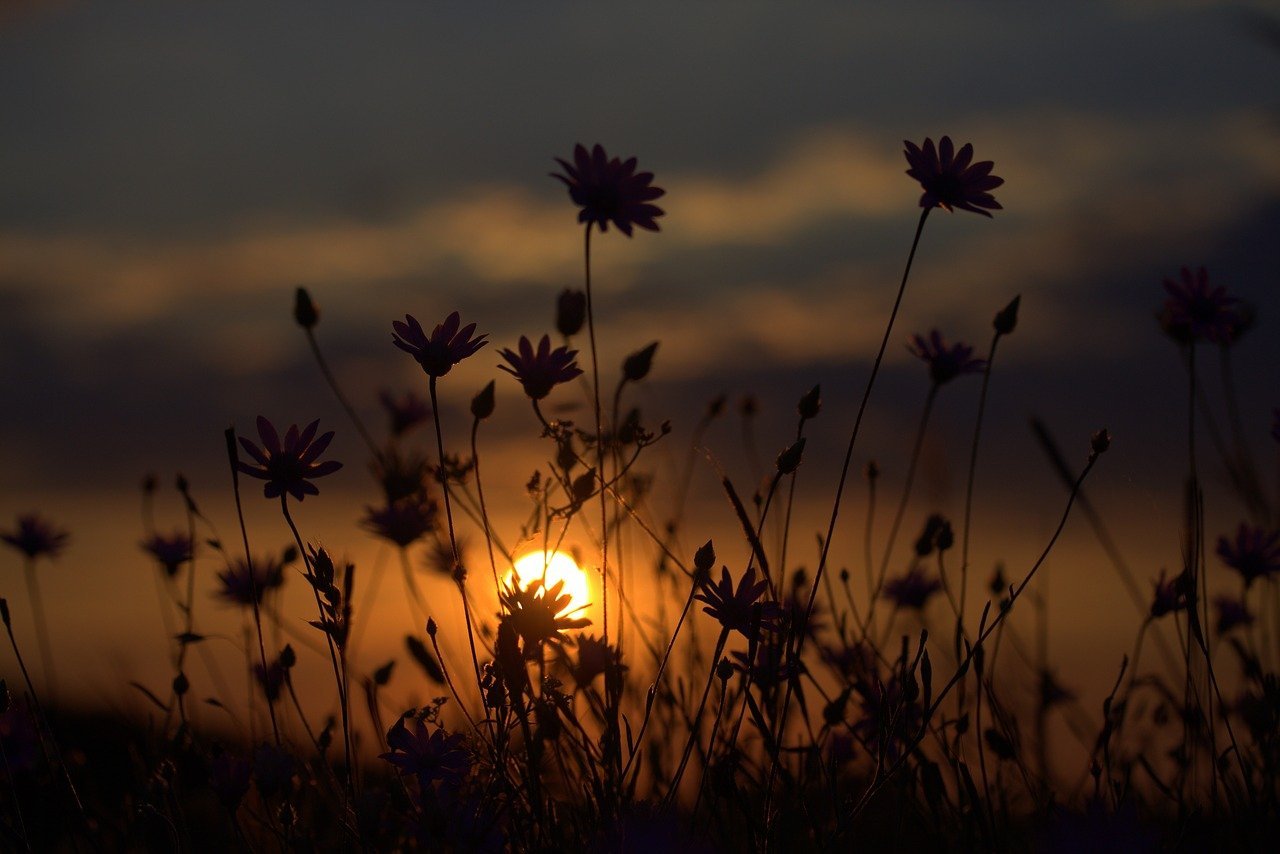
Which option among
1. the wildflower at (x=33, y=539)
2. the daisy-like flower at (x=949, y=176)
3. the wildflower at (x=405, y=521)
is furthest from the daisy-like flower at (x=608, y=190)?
the wildflower at (x=33, y=539)

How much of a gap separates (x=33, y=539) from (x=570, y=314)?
2.86 metres

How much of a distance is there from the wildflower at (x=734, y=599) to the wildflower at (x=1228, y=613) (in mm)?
2117

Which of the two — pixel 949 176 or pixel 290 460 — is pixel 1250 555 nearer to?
pixel 949 176

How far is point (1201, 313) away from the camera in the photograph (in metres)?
2.84

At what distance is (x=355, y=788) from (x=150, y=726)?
77cm

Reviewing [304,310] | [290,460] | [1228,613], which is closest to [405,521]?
[304,310]

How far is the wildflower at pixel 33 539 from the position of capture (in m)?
4.44

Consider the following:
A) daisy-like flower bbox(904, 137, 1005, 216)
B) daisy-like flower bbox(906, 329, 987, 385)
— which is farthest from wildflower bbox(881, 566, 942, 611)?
daisy-like flower bbox(904, 137, 1005, 216)

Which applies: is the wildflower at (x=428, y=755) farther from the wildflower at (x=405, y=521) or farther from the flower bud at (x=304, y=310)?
the flower bud at (x=304, y=310)

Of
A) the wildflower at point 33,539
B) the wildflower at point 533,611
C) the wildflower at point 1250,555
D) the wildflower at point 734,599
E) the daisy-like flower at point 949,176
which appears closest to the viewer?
the wildflower at point 533,611

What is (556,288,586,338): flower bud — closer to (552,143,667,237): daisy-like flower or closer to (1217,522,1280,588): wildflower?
(552,143,667,237): daisy-like flower

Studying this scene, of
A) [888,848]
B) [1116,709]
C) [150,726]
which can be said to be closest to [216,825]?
[150,726]

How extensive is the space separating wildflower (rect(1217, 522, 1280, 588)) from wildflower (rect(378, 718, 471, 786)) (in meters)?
2.03

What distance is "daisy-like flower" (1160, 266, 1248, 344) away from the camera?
9.25 feet
